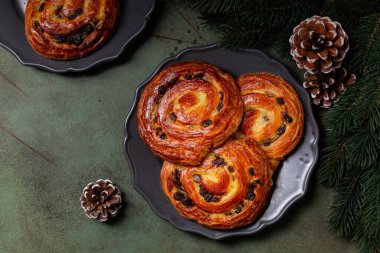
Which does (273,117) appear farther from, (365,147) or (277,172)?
(365,147)

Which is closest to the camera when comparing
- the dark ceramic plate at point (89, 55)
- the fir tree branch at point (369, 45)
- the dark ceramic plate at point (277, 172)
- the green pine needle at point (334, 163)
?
the fir tree branch at point (369, 45)

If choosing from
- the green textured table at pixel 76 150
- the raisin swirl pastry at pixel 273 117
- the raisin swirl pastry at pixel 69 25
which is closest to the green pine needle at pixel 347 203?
the raisin swirl pastry at pixel 273 117

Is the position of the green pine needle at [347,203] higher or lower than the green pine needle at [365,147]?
lower

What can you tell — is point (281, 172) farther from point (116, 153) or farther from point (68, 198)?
point (68, 198)

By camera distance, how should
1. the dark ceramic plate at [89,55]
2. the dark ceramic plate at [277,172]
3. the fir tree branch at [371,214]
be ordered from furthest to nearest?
the dark ceramic plate at [89,55]
the dark ceramic plate at [277,172]
the fir tree branch at [371,214]

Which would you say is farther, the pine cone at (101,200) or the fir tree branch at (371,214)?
the pine cone at (101,200)

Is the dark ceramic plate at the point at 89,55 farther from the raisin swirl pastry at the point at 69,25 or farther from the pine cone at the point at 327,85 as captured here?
the pine cone at the point at 327,85

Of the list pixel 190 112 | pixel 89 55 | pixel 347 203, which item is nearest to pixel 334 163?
pixel 347 203
